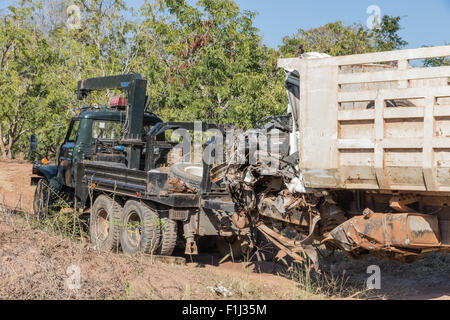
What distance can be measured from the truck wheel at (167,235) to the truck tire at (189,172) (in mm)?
683

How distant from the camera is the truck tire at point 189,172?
7.80 meters

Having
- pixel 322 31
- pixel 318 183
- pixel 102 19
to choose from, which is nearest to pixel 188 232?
pixel 318 183

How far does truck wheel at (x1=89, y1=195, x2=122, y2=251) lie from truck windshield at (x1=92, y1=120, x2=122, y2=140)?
1433 millimetres

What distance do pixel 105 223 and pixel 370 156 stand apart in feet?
18.9

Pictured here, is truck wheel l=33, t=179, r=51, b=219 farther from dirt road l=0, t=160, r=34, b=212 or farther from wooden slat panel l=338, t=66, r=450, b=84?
wooden slat panel l=338, t=66, r=450, b=84

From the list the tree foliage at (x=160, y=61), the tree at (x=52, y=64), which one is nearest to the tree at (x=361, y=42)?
the tree foliage at (x=160, y=61)

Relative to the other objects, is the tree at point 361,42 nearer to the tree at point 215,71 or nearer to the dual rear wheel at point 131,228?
the tree at point 215,71

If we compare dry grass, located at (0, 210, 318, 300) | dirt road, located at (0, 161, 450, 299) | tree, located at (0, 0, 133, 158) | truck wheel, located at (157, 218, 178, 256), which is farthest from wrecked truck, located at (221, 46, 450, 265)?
tree, located at (0, 0, 133, 158)

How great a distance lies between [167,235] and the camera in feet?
26.2

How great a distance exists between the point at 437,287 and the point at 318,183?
2709 mm

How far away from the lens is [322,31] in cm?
2844

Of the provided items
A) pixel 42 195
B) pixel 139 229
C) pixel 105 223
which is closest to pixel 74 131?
pixel 42 195

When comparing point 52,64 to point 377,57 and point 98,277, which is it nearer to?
point 98,277

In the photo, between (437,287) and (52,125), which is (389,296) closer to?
(437,287)
